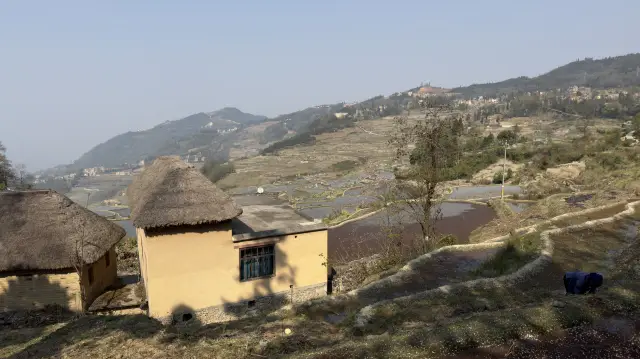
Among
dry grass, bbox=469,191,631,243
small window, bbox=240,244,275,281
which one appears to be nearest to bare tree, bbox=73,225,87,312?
small window, bbox=240,244,275,281

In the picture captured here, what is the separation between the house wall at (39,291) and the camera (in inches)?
611

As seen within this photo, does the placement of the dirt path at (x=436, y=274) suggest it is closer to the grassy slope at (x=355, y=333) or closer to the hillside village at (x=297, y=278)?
the hillside village at (x=297, y=278)

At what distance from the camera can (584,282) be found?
37.7ft

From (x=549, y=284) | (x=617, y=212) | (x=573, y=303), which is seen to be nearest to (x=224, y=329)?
(x=573, y=303)

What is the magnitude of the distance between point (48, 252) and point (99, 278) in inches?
99.6

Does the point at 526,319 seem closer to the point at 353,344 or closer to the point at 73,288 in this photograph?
the point at 353,344

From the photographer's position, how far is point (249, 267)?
16469 millimetres

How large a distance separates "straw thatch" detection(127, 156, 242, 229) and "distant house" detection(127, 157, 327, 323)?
1.3 inches

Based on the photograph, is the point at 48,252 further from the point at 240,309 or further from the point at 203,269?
the point at 240,309

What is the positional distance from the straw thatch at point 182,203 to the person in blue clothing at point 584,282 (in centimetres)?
1059

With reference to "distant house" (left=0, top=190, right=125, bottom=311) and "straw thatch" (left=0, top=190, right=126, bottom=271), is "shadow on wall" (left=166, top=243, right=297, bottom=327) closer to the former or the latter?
"distant house" (left=0, top=190, right=125, bottom=311)

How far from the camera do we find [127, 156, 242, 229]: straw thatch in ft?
48.0

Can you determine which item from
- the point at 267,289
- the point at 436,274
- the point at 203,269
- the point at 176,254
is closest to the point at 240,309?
the point at 267,289

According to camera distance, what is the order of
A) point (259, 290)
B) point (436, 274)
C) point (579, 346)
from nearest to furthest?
point (579, 346), point (259, 290), point (436, 274)
